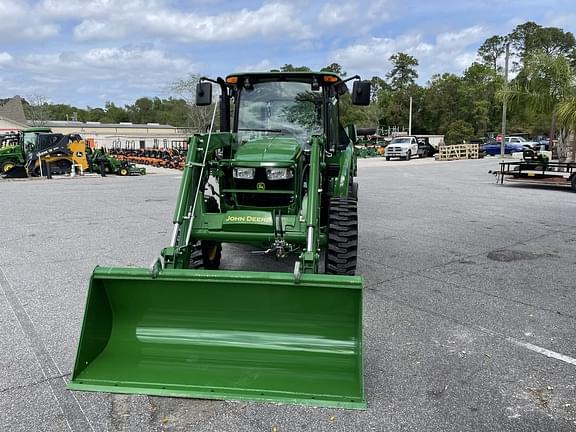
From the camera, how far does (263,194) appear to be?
17.4ft

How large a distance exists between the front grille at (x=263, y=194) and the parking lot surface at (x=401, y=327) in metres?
1.21

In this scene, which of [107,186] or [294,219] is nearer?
[294,219]

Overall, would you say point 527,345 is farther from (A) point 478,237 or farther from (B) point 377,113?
(B) point 377,113

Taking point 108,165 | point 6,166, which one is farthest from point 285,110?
point 6,166

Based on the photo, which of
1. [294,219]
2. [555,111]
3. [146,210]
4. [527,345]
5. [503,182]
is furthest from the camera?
[503,182]

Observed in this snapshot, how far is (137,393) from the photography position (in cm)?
305

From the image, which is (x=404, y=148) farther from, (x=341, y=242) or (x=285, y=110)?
(x=341, y=242)

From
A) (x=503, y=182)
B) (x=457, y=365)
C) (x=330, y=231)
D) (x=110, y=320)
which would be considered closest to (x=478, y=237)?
(x=330, y=231)

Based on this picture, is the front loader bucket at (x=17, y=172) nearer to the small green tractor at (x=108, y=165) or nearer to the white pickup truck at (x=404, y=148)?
the small green tractor at (x=108, y=165)

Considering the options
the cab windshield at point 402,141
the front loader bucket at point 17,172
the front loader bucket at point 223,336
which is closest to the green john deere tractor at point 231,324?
the front loader bucket at point 223,336

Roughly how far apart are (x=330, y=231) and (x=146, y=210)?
7.22m

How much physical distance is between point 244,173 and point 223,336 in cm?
211

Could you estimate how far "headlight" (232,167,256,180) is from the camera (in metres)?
5.11

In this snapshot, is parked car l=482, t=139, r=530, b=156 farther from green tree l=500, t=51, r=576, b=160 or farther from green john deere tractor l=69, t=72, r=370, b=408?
green john deere tractor l=69, t=72, r=370, b=408
